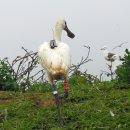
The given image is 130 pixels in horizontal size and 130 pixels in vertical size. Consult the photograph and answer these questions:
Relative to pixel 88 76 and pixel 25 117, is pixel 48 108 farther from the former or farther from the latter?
pixel 88 76

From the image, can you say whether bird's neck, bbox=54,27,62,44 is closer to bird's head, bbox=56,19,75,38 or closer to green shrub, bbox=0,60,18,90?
bird's head, bbox=56,19,75,38

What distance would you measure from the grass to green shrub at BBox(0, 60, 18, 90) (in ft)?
4.14

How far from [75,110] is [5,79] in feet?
13.0

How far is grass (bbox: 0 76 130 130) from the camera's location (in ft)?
28.0

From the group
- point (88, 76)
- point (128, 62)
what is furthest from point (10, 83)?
point (128, 62)

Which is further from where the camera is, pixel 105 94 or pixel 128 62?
pixel 128 62

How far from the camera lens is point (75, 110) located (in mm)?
9305

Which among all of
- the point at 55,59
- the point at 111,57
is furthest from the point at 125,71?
the point at 111,57

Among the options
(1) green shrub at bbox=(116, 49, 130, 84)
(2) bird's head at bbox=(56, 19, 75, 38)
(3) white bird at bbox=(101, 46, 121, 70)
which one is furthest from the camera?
(3) white bird at bbox=(101, 46, 121, 70)

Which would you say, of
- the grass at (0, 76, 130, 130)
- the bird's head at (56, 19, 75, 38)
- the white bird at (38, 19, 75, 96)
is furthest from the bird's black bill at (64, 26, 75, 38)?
the white bird at (38, 19, 75, 96)

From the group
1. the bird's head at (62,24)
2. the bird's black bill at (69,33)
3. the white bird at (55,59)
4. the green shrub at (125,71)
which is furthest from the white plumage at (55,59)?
the green shrub at (125,71)

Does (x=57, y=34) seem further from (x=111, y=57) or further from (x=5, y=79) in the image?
(x=111, y=57)

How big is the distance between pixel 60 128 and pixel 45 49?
1253 mm

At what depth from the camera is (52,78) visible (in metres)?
9.20
